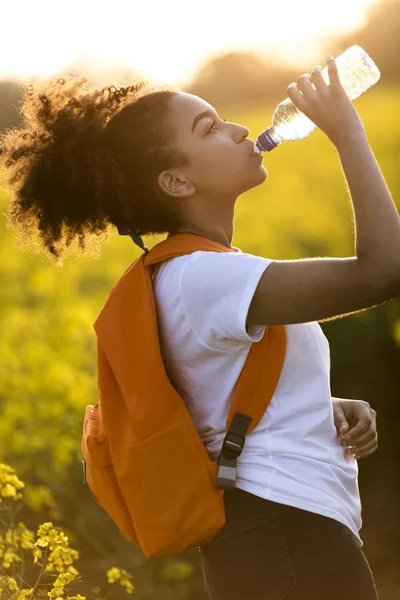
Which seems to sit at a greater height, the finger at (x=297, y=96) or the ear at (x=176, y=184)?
the finger at (x=297, y=96)

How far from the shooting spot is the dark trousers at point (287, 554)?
1863 mm

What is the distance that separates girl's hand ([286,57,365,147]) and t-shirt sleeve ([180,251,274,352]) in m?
0.30

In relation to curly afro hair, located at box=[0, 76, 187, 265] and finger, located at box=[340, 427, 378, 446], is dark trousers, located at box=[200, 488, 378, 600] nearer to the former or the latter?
finger, located at box=[340, 427, 378, 446]

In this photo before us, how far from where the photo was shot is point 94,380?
159 inches

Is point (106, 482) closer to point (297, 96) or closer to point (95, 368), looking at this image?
point (297, 96)

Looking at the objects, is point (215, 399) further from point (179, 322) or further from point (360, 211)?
point (360, 211)

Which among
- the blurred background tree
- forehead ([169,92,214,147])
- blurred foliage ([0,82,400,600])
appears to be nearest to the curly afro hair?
forehead ([169,92,214,147])

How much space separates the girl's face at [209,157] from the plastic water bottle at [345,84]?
145 millimetres

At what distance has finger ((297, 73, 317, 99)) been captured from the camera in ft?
5.98

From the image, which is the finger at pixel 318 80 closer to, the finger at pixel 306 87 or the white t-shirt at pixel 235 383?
the finger at pixel 306 87

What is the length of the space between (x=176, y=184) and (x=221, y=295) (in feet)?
1.55

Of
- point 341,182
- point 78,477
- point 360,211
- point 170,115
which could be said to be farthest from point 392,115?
point 360,211

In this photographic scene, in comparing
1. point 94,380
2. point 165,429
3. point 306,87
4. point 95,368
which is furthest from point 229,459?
point 95,368

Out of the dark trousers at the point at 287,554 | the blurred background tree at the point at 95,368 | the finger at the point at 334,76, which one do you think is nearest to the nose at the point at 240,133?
the finger at the point at 334,76
